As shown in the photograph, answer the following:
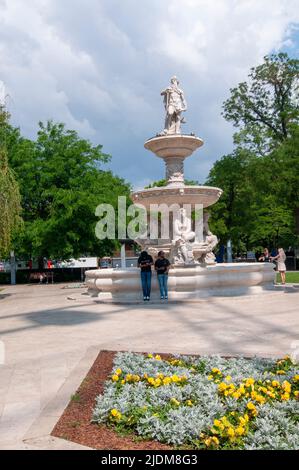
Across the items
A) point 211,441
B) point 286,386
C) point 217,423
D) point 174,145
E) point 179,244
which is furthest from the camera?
point 174,145

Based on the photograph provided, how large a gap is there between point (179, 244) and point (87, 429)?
1078cm

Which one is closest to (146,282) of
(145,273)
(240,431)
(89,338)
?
(145,273)

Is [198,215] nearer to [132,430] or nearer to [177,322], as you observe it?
[177,322]

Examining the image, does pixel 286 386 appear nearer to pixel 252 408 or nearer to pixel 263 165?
pixel 252 408

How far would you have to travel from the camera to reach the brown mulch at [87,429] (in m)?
3.73

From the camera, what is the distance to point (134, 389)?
4844mm

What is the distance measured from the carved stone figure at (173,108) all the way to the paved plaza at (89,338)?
25.0 ft

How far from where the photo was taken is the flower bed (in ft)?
12.3

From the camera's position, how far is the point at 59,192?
28672mm

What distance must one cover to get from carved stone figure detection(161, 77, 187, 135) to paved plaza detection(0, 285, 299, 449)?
7629mm

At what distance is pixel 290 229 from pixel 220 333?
33.7 m

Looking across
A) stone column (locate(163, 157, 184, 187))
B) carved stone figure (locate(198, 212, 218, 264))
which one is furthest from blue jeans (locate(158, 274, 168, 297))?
stone column (locate(163, 157, 184, 187))

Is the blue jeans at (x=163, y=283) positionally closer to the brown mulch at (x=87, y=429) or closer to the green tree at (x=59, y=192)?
the brown mulch at (x=87, y=429)
